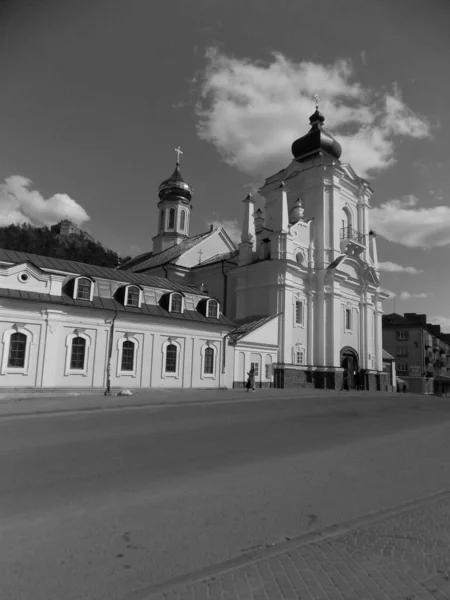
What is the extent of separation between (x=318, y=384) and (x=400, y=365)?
42870 mm

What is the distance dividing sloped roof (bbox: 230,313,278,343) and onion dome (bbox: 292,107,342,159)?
1685cm

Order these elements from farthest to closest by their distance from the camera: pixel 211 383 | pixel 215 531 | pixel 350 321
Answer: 1. pixel 350 321
2. pixel 211 383
3. pixel 215 531

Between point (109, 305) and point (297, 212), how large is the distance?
2067cm

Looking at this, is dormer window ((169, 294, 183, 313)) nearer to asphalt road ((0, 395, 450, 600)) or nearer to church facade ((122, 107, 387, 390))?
church facade ((122, 107, 387, 390))

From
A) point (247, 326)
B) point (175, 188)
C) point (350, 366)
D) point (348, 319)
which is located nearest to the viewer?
point (247, 326)

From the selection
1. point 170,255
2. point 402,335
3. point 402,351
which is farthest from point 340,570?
point 402,335

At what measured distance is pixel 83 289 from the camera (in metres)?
24.2

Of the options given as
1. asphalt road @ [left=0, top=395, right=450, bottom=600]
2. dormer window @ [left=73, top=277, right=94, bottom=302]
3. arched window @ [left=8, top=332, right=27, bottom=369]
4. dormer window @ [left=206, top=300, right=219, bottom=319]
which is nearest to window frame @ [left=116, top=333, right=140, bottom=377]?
dormer window @ [left=73, top=277, right=94, bottom=302]

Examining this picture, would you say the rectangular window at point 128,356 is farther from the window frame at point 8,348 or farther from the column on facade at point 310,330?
the column on facade at point 310,330

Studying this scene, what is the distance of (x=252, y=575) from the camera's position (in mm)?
3977

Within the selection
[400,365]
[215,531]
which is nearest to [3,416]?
[215,531]

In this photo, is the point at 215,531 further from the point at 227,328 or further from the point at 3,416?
the point at 227,328

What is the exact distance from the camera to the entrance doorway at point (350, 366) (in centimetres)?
3750

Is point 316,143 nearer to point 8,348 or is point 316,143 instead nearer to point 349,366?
point 349,366
